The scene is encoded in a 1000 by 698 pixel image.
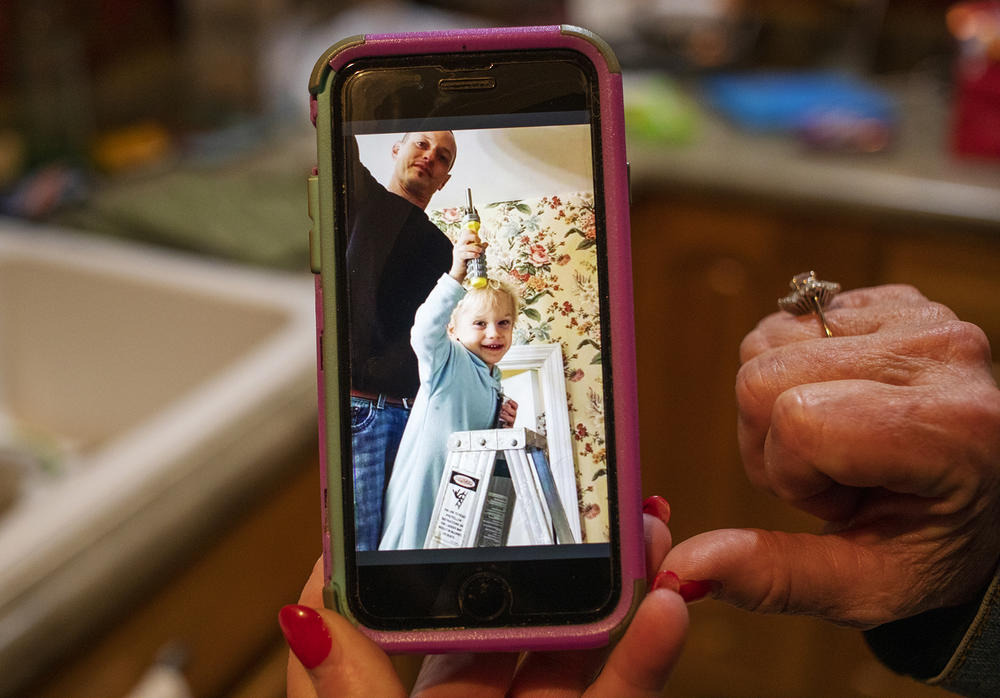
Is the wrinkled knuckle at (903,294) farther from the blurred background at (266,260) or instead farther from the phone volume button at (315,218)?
the phone volume button at (315,218)

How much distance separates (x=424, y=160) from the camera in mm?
396

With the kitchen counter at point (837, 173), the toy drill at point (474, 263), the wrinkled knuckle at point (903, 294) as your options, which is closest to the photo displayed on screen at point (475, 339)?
the toy drill at point (474, 263)

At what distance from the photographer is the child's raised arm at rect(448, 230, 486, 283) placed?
386 mm

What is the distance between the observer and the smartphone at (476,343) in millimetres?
389

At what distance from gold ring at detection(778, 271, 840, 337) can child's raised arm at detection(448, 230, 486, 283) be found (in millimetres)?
139

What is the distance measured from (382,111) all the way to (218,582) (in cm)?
35

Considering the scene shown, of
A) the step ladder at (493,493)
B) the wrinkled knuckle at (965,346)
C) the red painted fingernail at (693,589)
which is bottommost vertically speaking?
the red painted fingernail at (693,589)

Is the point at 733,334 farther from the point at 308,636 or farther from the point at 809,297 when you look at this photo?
the point at 308,636

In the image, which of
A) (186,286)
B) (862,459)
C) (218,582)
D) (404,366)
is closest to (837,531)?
(862,459)

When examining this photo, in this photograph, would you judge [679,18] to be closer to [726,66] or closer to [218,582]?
[726,66]

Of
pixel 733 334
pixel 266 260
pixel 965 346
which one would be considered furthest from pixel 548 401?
pixel 266 260

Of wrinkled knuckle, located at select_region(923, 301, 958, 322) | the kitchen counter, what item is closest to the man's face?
wrinkled knuckle, located at select_region(923, 301, 958, 322)

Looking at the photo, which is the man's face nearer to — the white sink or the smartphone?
the smartphone

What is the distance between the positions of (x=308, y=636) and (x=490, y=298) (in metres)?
0.15
